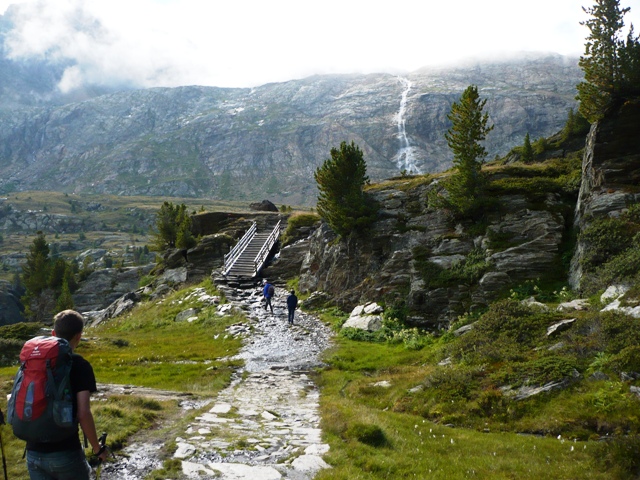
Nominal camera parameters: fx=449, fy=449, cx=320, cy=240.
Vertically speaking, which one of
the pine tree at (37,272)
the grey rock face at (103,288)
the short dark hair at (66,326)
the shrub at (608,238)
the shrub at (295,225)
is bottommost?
the grey rock face at (103,288)

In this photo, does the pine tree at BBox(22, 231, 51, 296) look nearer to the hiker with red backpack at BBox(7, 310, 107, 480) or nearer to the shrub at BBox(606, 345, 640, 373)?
the hiker with red backpack at BBox(7, 310, 107, 480)

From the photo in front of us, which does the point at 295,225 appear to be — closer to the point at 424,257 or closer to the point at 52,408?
the point at 424,257

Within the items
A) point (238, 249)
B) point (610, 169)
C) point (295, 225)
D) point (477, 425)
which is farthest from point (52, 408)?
point (295, 225)

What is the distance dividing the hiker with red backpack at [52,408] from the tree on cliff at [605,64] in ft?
97.2

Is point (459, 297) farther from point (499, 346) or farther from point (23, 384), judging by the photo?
point (23, 384)

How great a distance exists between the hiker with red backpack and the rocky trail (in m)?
3.03

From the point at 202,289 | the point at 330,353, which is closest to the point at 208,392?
the point at 330,353

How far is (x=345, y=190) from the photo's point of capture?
113 ft

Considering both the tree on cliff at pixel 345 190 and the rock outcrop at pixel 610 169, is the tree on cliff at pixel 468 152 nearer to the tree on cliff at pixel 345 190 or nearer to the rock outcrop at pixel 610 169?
the rock outcrop at pixel 610 169

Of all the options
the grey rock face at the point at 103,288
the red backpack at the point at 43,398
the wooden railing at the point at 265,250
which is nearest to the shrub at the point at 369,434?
the red backpack at the point at 43,398

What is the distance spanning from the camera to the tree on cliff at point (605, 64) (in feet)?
84.5

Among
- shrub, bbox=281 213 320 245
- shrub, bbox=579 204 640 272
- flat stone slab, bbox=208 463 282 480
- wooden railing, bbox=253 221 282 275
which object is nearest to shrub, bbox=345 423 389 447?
flat stone slab, bbox=208 463 282 480

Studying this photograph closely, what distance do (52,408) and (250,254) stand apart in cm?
4337

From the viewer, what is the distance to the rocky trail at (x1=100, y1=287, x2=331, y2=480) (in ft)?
27.5
